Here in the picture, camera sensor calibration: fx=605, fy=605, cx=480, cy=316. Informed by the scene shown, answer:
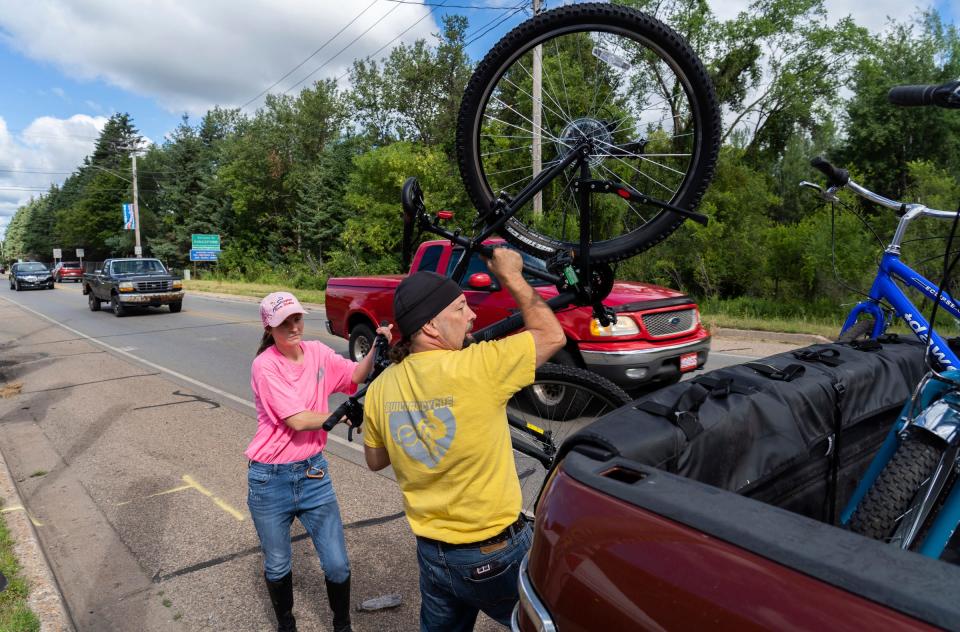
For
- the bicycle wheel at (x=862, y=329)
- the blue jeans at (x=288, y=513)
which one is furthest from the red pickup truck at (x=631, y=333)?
the blue jeans at (x=288, y=513)

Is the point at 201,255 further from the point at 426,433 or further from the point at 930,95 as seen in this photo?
the point at 930,95

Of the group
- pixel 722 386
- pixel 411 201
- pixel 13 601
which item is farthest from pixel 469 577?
pixel 13 601

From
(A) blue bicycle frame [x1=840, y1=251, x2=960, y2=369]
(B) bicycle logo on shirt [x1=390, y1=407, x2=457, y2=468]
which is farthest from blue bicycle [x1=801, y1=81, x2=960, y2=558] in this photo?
(A) blue bicycle frame [x1=840, y1=251, x2=960, y2=369]

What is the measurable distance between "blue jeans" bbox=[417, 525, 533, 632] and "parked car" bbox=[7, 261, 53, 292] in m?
46.1

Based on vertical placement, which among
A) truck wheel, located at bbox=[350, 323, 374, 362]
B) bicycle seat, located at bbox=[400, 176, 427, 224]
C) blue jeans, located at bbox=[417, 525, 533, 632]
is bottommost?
truck wheel, located at bbox=[350, 323, 374, 362]

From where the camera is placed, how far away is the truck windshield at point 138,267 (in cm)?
1998

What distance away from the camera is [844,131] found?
28.0 m

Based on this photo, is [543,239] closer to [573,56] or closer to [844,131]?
[573,56]

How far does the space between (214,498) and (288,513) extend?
7.67 ft

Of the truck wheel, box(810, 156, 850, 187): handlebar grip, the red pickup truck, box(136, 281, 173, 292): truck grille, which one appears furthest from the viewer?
box(136, 281, 173, 292): truck grille

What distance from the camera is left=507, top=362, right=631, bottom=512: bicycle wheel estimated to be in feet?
11.2

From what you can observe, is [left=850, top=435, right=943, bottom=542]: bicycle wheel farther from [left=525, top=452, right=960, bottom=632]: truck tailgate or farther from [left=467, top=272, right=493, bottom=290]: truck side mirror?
[left=467, top=272, right=493, bottom=290]: truck side mirror

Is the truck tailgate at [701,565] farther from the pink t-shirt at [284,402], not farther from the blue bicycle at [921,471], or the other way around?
the pink t-shirt at [284,402]

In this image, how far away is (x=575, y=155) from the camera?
286 cm
